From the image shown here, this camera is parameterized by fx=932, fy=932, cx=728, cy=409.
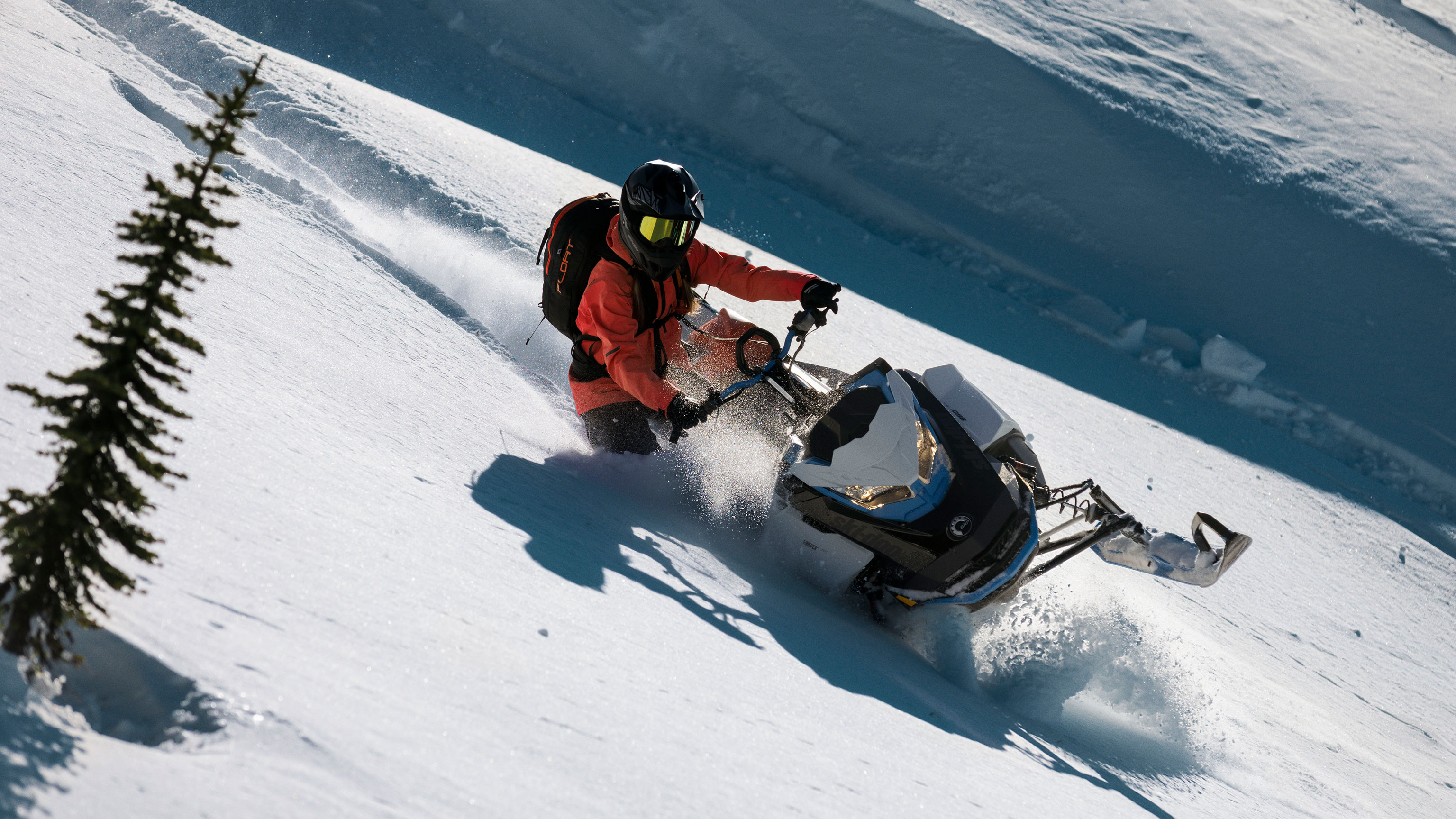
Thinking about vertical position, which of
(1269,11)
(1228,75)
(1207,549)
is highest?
(1269,11)

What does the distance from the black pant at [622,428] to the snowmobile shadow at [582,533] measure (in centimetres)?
53

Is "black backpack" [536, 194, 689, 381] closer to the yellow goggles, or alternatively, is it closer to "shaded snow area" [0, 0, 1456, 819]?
the yellow goggles

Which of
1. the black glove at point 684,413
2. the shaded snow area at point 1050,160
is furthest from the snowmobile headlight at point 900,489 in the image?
the shaded snow area at point 1050,160

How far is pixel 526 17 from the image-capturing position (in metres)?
14.4

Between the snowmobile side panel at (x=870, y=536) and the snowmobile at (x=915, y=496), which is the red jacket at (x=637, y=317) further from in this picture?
the snowmobile side panel at (x=870, y=536)

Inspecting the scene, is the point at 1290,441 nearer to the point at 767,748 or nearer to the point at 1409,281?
the point at 1409,281

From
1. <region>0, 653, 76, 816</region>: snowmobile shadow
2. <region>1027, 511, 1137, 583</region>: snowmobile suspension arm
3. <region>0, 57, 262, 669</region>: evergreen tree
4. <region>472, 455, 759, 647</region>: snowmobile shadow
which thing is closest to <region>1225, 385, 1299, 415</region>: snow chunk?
<region>1027, 511, 1137, 583</region>: snowmobile suspension arm

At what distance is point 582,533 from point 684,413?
0.97 meters

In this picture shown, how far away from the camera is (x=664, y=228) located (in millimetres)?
5145

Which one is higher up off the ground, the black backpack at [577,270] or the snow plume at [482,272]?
the black backpack at [577,270]

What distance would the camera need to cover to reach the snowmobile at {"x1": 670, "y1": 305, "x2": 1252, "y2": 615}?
451 cm

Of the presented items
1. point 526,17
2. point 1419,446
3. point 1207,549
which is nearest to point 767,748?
point 1207,549

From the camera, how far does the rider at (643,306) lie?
202 inches

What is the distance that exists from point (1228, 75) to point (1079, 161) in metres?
4.09
